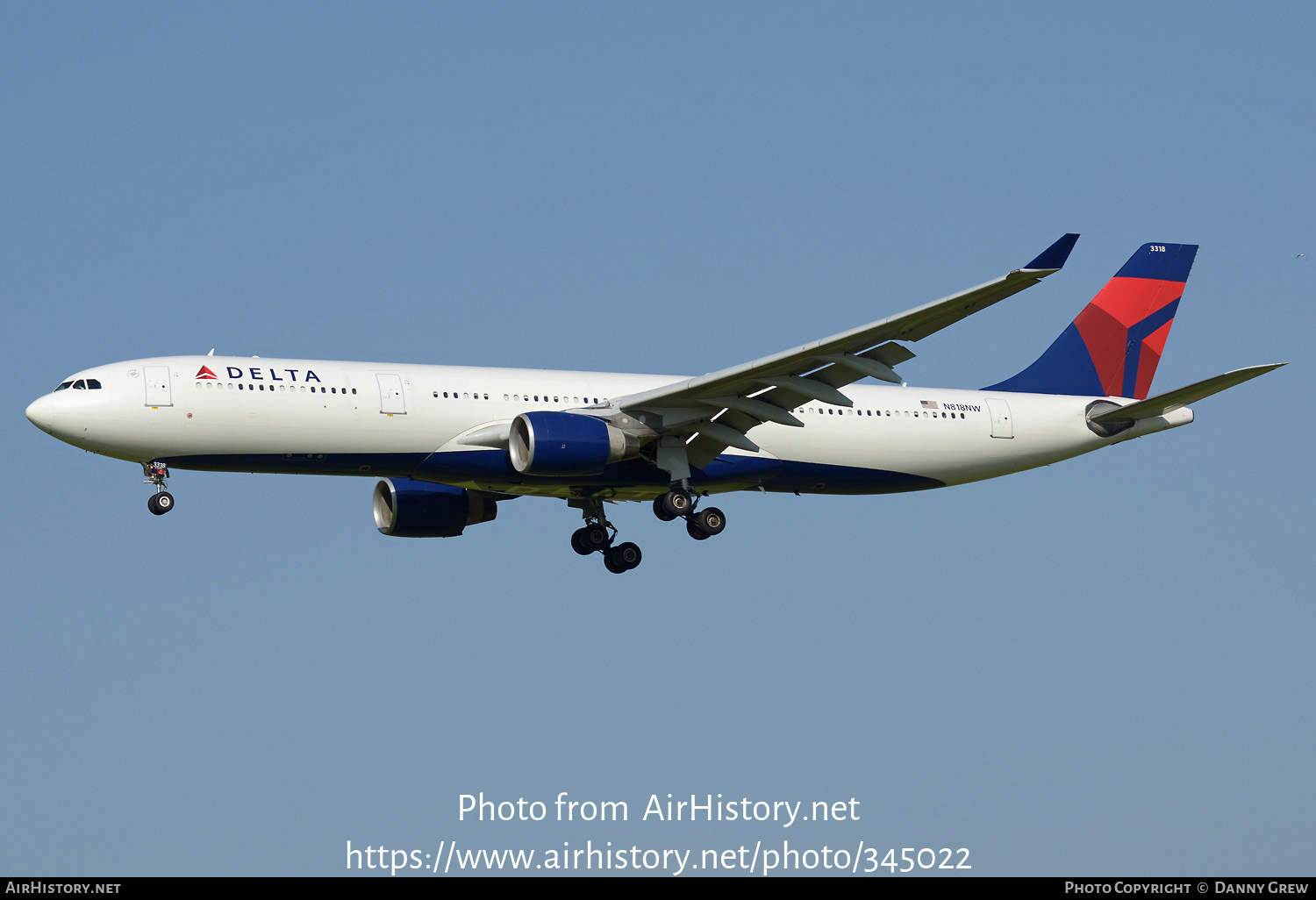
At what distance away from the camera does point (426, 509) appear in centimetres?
4297

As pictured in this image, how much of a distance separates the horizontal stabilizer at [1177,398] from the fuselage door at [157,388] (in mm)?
22826

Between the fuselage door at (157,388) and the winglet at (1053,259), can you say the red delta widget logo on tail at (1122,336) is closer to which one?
the winglet at (1053,259)

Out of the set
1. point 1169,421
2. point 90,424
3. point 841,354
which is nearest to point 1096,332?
point 1169,421

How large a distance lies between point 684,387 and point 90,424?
12.8 meters

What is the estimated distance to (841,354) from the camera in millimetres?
35125

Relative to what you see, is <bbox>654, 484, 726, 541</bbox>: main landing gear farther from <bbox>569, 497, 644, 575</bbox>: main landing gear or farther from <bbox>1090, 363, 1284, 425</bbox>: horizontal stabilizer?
<bbox>1090, 363, 1284, 425</bbox>: horizontal stabilizer

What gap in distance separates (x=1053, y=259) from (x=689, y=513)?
1246cm

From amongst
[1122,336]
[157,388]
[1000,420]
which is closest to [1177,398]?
[1000,420]

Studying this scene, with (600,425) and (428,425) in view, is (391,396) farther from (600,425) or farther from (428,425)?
(600,425)

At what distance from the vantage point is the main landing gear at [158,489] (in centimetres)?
3672

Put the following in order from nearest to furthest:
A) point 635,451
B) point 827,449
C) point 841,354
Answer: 1. point 841,354
2. point 635,451
3. point 827,449

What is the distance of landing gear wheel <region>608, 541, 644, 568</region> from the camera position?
141ft

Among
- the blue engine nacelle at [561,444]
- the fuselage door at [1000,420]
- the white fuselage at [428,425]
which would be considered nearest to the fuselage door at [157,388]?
the white fuselage at [428,425]

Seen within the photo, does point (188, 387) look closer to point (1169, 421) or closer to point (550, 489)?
point (550, 489)
